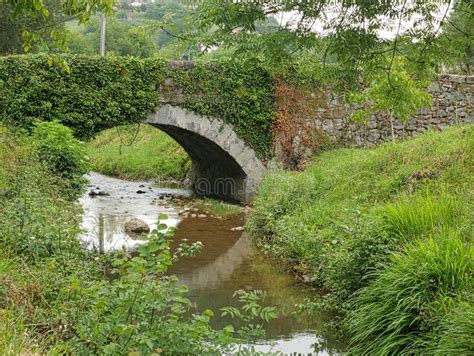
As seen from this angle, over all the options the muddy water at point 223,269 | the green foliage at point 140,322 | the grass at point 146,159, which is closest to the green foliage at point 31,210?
the muddy water at point 223,269

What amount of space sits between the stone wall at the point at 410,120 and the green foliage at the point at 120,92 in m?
1.59

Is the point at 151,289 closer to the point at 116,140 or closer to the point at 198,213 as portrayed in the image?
the point at 198,213

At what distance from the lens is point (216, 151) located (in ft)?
48.6

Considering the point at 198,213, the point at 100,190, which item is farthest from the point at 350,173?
the point at 100,190

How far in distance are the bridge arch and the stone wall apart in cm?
210

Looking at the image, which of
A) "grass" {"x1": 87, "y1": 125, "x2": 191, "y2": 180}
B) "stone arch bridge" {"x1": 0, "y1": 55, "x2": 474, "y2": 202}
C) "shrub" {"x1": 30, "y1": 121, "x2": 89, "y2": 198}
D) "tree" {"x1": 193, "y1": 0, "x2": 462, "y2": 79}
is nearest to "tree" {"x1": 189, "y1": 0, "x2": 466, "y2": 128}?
"tree" {"x1": 193, "y1": 0, "x2": 462, "y2": 79}

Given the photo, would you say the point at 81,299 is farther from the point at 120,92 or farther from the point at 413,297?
the point at 120,92

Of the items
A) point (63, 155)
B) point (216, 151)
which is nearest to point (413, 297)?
point (63, 155)

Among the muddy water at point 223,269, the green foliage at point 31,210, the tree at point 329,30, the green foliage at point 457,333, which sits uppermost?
the tree at point 329,30

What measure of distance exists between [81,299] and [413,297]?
96.4 inches

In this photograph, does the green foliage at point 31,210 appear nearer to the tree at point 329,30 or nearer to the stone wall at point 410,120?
the tree at point 329,30

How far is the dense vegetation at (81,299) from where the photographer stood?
11.4 ft

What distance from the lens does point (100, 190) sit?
16.9m

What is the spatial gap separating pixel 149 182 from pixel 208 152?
430cm
